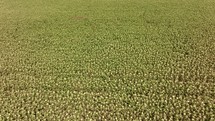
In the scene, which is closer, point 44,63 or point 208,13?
point 44,63

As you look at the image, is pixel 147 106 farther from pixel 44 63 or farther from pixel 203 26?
pixel 203 26

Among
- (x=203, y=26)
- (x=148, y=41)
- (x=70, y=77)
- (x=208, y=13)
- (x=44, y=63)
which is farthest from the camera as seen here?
(x=208, y=13)

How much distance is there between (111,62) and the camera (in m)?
12.8

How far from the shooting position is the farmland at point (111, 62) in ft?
33.6

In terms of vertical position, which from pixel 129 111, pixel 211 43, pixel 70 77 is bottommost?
pixel 129 111

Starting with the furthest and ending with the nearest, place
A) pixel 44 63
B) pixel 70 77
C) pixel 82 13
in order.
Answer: pixel 82 13, pixel 44 63, pixel 70 77

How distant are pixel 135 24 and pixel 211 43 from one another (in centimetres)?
514

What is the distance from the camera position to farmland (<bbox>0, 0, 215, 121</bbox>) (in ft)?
33.6

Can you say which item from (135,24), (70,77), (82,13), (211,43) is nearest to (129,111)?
(70,77)

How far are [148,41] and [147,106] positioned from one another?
17.6 ft

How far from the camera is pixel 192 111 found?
31.8 ft

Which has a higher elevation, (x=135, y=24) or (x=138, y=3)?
(x=138, y=3)

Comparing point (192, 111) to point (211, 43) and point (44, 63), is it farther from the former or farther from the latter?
point (44, 63)

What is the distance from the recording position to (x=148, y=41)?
1436 centimetres
